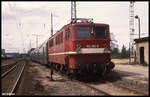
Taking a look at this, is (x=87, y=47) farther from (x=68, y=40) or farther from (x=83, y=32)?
(x=68, y=40)

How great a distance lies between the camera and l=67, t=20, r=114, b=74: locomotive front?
14633 millimetres

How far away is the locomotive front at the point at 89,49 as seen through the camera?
14633 millimetres

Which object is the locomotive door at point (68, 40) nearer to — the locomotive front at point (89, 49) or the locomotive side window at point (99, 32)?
the locomotive front at point (89, 49)

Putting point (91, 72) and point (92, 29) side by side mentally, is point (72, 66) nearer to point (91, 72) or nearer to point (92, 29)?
point (91, 72)

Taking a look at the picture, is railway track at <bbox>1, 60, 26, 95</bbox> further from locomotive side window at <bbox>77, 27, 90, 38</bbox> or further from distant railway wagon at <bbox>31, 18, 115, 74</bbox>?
locomotive side window at <bbox>77, 27, 90, 38</bbox>

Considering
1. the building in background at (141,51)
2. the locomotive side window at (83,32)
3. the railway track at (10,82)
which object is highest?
the locomotive side window at (83,32)

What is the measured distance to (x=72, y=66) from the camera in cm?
1479

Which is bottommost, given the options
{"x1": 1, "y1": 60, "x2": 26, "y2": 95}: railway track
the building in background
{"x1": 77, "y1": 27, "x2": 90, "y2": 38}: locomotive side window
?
{"x1": 1, "y1": 60, "x2": 26, "y2": 95}: railway track

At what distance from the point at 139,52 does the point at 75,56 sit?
17913mm

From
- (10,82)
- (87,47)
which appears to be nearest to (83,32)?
(87,47)

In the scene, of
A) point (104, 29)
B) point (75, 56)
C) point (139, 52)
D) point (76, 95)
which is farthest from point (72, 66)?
point (139, 52)

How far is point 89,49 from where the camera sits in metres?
14.7

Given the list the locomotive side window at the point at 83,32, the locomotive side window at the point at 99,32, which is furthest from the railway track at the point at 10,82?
the locomotive side window at the point at 99,32

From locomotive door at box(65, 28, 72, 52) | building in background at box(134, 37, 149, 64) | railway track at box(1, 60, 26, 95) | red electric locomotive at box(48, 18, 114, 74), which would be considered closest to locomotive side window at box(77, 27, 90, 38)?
red electric locomotive at box(48, 18, 114, 74)
